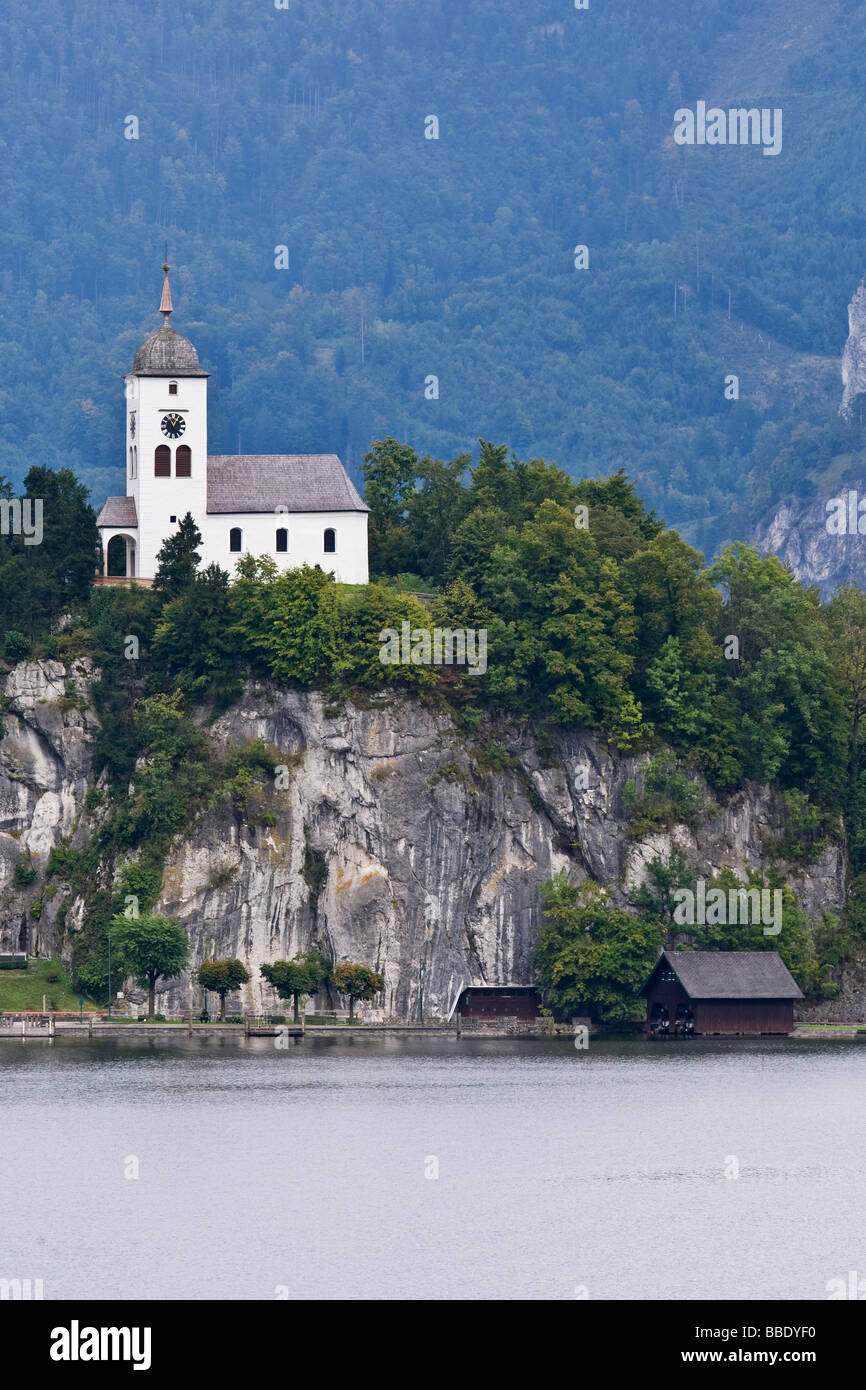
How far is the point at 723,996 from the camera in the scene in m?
125

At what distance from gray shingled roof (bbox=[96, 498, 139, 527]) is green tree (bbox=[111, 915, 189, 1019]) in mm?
22767

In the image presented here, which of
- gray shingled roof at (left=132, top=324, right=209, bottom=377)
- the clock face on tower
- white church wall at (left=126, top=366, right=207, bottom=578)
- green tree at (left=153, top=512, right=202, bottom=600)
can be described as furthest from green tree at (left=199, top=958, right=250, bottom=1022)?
gray shingled roof at (left=132, top=324, right=209, bottom=377)

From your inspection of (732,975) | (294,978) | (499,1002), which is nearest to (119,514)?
(294,978)

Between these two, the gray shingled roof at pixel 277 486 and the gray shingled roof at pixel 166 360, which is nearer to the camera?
the gray shingled roof at pixel 277 486

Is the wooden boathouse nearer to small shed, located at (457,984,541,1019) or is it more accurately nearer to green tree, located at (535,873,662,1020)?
small shed, located at (457,984,541,1019)

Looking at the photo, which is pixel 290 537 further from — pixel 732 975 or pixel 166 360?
pixel 732 975

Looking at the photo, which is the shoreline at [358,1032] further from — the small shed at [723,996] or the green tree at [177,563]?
the green tree at [177,563]

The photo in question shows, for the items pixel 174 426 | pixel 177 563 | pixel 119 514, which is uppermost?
pixel 174 426

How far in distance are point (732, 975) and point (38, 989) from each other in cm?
3153

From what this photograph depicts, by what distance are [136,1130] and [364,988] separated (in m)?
40.2

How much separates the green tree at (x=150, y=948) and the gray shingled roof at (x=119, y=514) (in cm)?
2277

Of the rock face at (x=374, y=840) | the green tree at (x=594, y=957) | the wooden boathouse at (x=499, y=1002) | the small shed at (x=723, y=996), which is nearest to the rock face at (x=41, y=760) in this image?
the rock face at (x=374, y=840)

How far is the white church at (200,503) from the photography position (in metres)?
137
